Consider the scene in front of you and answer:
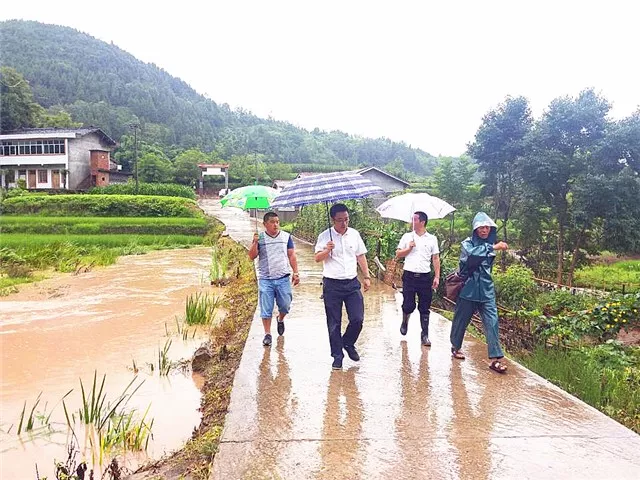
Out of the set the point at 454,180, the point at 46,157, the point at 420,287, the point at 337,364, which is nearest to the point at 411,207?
the point at 420,287

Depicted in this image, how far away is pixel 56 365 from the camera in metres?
7.49

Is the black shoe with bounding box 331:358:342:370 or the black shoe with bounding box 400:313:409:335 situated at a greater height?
the black shoe with bounding box 400:313:409:335

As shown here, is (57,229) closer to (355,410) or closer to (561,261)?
(561,261)

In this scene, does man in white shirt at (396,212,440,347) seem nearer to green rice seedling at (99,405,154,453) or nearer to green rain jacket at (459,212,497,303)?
green rain jacket at (459,212,497,303)

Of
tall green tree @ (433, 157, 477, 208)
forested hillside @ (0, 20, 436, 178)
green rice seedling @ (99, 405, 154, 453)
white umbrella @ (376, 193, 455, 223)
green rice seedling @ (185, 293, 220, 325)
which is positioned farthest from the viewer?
forested hillside @ (0, 20, 436, 178)

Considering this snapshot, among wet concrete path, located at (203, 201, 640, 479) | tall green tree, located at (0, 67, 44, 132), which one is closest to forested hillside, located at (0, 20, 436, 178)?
tall green tree, located at (0, 67, 44, 132)

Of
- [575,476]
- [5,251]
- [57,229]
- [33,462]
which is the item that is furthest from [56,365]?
[57,229]

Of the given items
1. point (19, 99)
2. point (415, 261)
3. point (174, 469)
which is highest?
point (19, 99)

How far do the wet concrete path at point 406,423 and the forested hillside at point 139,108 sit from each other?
6340 centimetres

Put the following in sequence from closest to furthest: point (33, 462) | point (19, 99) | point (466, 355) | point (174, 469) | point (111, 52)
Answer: point (174, 469), point (33, 462), point (466, 355), point (19, 99), point (111, 52)

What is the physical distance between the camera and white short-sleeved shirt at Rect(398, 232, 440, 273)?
19.2ft

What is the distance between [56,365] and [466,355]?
565cm

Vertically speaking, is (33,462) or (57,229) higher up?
(57,229)

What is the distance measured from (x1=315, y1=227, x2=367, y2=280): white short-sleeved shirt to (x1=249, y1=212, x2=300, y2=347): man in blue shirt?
0.81 metres
